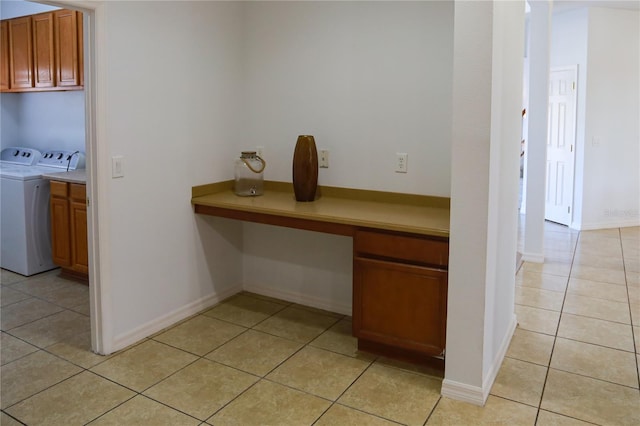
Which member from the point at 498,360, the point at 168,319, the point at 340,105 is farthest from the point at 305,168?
the point at 498,360

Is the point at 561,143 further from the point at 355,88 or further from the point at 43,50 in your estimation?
the point at 43,50

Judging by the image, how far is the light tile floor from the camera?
232 centimetres

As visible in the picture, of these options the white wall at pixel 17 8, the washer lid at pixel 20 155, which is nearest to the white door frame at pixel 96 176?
the white wall at pixel 17 8

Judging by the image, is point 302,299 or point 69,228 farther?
point 69,228

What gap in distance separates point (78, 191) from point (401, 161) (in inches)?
97.0

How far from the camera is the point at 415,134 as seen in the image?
10.2 feet

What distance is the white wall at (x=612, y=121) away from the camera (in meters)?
6.14

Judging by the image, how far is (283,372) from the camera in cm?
270

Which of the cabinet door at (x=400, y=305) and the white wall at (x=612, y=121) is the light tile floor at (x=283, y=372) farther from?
the white wall at (x=612, y=121)

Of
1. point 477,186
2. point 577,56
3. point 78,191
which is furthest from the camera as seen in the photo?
point 577,56

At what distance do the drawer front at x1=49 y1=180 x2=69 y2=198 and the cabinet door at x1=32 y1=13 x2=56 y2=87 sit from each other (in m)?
0.86

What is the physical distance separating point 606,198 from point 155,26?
5.81 meters

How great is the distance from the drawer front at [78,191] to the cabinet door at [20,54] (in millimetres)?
1254

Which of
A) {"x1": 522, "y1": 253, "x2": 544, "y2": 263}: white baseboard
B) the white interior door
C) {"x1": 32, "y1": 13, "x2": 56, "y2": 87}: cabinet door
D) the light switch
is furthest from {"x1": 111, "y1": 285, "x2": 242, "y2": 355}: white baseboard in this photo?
the white interior door
